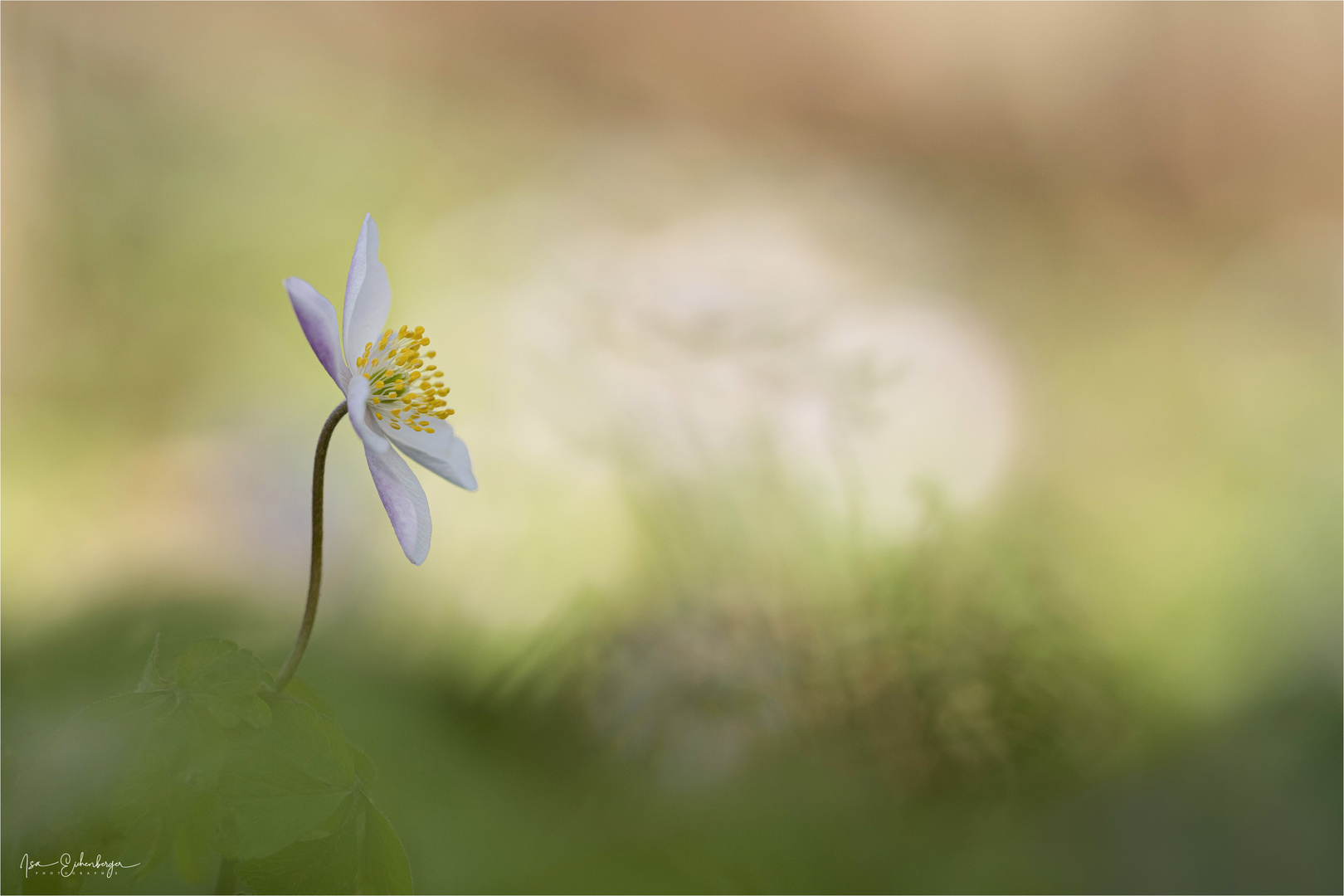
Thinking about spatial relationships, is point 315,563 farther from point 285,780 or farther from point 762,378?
point 762,378

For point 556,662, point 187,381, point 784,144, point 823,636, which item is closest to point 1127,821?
point 823,636

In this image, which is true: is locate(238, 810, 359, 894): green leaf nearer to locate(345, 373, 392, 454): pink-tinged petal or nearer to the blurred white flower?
locate(345, 373, 392, 454): pink-tinged petal

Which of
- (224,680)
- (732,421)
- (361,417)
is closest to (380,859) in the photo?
(224,680)

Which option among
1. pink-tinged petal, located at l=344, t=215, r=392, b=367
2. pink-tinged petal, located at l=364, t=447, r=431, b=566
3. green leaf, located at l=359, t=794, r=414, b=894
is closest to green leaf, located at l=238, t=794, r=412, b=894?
green leaf, located at l=359, t=794, r=414, b=894

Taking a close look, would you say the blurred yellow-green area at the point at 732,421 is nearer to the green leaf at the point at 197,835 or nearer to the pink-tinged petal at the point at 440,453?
the green leaf at the point at 197,835

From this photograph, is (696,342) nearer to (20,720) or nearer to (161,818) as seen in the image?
(20,720)
